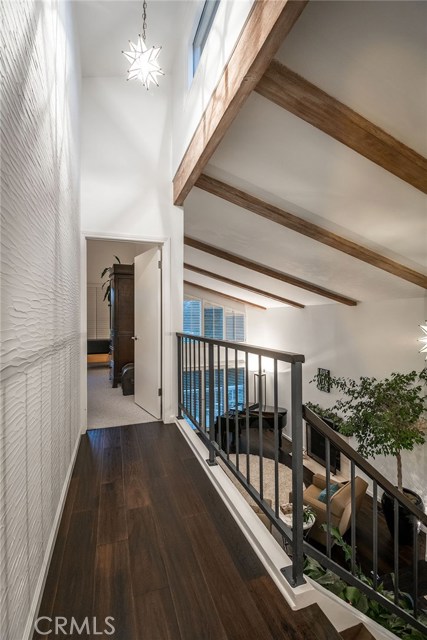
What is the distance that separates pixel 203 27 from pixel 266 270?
143 inches

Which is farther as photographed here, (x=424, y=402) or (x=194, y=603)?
(x=424, y=402)

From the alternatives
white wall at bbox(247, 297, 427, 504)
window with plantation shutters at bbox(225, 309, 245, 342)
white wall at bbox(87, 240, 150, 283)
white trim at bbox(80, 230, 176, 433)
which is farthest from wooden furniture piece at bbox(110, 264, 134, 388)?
window with plantation shutters at bbox(225, 309, 245, 342)

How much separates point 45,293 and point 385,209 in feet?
9.93

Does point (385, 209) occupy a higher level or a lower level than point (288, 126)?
lower

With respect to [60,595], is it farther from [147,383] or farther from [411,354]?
[411,354]

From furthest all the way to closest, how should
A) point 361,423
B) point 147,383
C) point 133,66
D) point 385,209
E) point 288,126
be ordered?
1. point 361,423
2. point 147,383
3. point 385,209
4. point 288,126
5. point 133,66

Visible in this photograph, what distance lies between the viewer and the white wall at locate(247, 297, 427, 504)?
4.74 metres

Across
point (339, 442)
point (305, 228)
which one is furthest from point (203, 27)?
point (339, 442)

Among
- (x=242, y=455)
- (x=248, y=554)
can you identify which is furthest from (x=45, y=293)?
(x=242, y=455)

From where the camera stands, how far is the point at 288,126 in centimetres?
233

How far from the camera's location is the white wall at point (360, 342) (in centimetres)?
474

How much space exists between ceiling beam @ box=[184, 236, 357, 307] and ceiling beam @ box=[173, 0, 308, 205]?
2778mm

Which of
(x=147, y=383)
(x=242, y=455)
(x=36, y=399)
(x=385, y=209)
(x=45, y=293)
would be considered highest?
(x=385, y=209)

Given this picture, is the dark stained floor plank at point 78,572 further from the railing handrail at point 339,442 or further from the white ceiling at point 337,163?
the white ceiling at point 337,163
